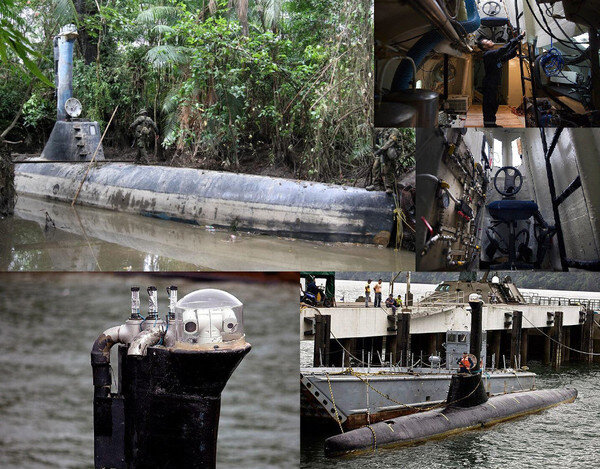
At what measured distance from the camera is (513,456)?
5500 millimetres

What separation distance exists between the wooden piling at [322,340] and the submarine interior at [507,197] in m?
0.78

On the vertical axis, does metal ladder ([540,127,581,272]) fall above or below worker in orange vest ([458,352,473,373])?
above

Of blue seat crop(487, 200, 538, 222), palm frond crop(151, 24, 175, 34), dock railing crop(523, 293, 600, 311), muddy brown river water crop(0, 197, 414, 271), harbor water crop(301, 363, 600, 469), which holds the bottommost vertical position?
harbor water crop(301, 363, 600, 469)

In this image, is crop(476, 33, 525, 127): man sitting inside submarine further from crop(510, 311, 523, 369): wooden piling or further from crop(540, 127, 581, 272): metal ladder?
crop(510, 311, 523, 369): wooden piling

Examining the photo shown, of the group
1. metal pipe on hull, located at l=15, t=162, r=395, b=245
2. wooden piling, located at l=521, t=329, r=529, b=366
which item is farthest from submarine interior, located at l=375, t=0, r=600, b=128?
wooden piling, located at l=521, t=329, r=529, b=366

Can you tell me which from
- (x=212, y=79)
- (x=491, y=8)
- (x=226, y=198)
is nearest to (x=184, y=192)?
(x=226, y=198)

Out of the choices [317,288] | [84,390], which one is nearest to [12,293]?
[84,390]

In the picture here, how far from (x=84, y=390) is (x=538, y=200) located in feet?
9.61

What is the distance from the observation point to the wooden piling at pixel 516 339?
589 centimetres

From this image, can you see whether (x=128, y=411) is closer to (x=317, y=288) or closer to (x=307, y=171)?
(x=317, y=288)

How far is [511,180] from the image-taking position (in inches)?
197

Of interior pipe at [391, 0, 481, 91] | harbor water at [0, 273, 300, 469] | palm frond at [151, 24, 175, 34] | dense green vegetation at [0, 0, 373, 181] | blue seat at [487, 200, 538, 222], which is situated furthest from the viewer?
palm frond at [151, 24, 175, 34]

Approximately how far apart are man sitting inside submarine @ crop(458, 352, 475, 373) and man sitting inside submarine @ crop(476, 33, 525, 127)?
74.0 inches

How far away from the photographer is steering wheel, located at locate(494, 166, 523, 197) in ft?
16.3
